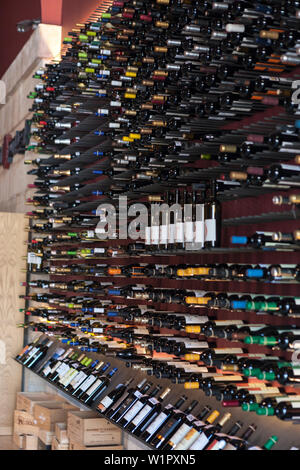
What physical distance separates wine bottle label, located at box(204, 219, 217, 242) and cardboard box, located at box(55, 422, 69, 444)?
2.56 m

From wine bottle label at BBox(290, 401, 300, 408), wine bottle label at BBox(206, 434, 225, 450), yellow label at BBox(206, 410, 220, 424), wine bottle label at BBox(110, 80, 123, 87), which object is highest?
wine bottle label at BBox(110, 80, 123, 87)

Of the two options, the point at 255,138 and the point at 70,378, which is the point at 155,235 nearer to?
the point at 255,138

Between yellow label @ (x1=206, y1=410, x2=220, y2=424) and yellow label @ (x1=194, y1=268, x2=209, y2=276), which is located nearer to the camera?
yellow label @ (x1=194, y1=268, x2=209, y2=276)

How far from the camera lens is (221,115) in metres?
2.90

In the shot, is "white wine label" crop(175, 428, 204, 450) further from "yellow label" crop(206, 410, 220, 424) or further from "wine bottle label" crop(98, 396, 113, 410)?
"wine bottle label" crop(98, 396, 113, 410)

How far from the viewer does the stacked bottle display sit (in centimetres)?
238

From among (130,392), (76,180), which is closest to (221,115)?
(130,392)

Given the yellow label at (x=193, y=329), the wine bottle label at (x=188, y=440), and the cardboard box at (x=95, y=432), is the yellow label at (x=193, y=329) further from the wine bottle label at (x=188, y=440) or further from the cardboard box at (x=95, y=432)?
the cardboard box at (x=95, y=432)

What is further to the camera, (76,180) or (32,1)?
(32,1)

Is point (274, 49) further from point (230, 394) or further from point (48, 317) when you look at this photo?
point (48, 317)

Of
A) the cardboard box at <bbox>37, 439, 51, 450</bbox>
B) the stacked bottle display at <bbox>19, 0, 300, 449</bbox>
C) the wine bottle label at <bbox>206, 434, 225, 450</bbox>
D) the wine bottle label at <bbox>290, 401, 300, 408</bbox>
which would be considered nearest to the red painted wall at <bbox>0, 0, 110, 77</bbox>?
the stacked bottle display at <bbox>19, 0, 300, 449</bbox>

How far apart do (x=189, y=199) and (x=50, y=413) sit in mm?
2608

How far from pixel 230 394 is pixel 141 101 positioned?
5.59 feet

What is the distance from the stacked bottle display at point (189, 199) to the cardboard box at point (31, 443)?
57 cm
